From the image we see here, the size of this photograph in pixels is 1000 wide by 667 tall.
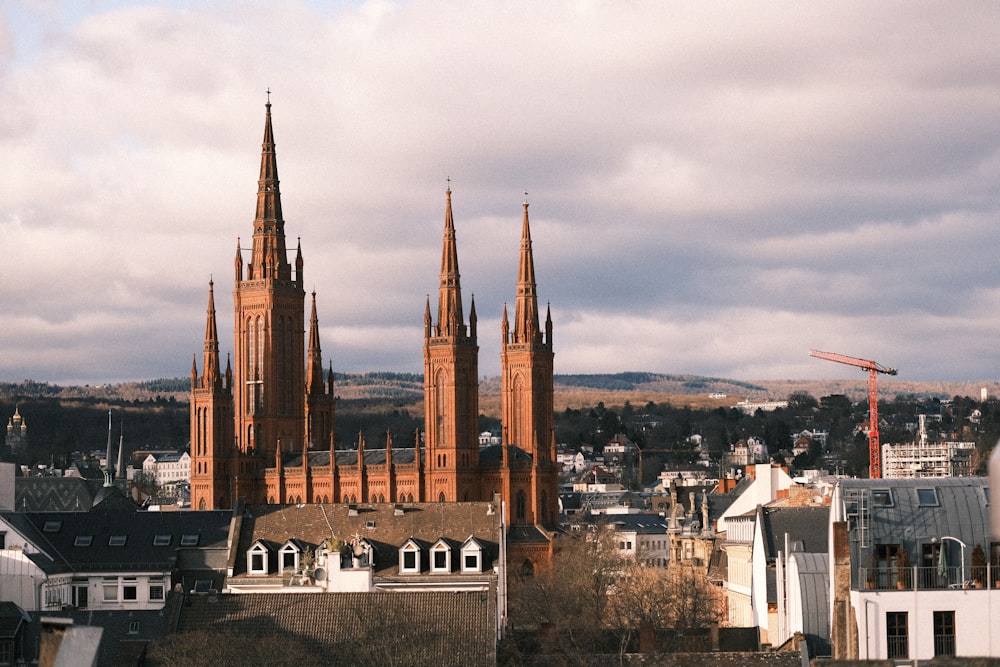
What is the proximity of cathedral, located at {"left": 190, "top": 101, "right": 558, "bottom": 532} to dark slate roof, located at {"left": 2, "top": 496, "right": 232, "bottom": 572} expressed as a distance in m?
54.7

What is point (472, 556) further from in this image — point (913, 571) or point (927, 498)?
point (913, 571)

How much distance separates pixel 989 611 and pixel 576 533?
105 meters

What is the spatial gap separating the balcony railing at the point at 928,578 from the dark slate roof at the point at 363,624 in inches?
749

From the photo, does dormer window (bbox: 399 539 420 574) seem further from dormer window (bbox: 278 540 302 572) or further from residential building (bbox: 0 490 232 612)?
residential building (bbox: 0 490 232 612)

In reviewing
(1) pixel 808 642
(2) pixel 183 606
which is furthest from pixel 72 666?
(2) pixel 183 606

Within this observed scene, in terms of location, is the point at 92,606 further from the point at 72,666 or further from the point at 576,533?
the point at 72,666

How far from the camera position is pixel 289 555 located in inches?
4557

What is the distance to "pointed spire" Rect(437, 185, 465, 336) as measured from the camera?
7338 inches

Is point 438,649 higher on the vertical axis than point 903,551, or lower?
lower

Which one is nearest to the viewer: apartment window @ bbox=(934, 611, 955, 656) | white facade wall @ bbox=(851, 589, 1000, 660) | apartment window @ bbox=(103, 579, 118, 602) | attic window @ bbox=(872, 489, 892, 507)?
white facade wall @ bbox=(851, 589, 1000, 660)

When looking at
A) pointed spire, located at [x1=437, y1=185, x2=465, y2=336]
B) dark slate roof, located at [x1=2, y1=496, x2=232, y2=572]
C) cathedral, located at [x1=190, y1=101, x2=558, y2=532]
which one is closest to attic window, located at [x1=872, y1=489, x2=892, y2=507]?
dark slate roof, located at [x1=2, y1=496, x2=232, y2=572]

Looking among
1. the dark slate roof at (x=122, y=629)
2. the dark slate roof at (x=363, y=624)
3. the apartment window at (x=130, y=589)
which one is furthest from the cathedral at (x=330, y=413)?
the dark slate roof at (x=363, y=624)

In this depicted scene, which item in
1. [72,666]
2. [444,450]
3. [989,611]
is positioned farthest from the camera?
[444,450]

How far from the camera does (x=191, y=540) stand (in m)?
120
